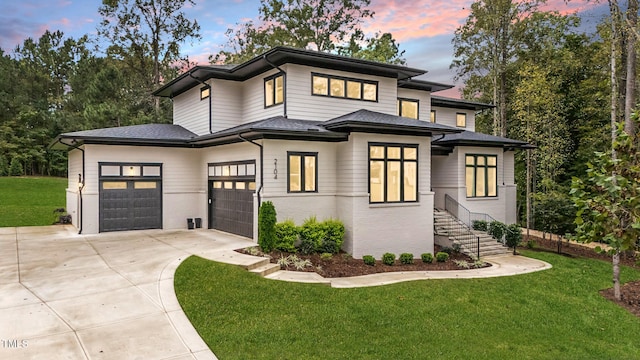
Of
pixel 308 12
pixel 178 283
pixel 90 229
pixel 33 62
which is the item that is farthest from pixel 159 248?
pixel 33 62

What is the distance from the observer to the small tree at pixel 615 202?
770 centimetres

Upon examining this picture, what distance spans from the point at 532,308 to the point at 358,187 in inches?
233

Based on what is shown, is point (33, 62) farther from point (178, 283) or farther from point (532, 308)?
point (532, 308)

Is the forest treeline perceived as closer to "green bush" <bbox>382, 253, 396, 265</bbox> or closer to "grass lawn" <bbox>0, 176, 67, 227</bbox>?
"grass lawn" <bbox>0, 176, 67, 227</bbox>

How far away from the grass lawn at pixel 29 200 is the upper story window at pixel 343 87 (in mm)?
14865

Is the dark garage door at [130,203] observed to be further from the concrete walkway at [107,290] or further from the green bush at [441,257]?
the green bush at [441,257]

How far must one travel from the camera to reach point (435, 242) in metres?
15.3

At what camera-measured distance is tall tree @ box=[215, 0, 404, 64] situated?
3253cm

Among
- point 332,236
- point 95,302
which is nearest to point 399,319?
point 332,236

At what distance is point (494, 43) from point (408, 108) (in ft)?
37.5

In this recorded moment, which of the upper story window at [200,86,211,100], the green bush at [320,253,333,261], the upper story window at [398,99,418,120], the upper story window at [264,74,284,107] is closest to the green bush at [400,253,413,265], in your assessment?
the green bush at [320,253,333,261]

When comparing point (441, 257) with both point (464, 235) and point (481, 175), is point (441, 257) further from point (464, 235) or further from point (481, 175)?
point (481, 175)

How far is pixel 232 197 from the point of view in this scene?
14820 millimetres

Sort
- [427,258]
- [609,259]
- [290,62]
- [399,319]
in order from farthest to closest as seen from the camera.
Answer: [609,259] < [290,62] < [427,258] < [399,319]
